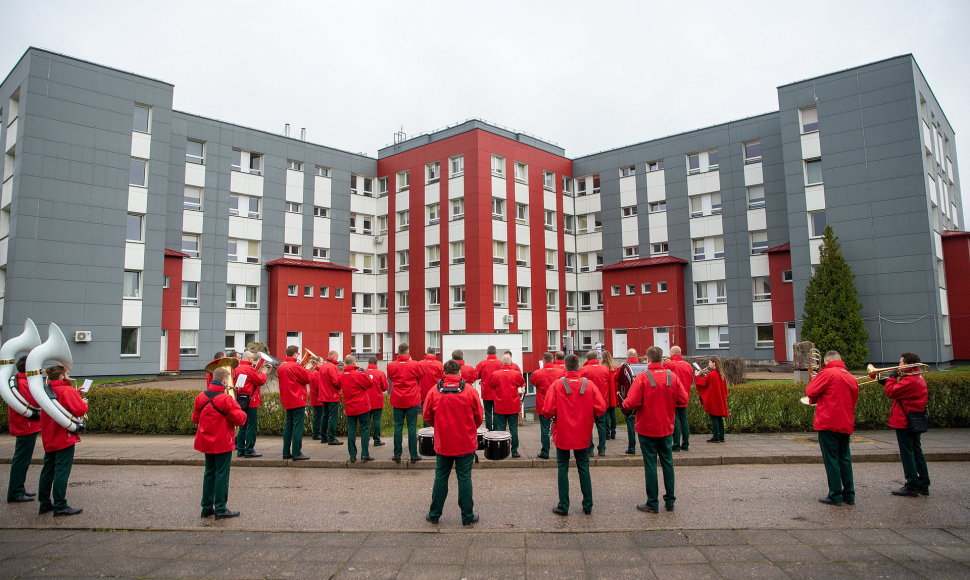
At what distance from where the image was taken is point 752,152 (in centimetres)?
3484

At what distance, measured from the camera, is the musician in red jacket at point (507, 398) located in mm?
11188

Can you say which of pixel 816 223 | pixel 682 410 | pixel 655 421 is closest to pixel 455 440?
pixel 655 421

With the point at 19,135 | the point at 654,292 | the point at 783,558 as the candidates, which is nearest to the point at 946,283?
the point at 654,292

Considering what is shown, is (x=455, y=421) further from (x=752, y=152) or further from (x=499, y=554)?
(x=752, y=152)

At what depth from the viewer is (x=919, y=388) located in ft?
26.2

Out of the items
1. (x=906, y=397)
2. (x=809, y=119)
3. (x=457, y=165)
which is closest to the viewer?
(x=906, y=397)

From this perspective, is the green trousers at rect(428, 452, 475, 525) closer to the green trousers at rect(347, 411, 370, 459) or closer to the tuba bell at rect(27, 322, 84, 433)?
the green trousers at rect(347, 411, 370, 459)

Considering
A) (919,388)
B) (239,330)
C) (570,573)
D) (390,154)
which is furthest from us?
(390,154)

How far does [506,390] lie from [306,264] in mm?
28358

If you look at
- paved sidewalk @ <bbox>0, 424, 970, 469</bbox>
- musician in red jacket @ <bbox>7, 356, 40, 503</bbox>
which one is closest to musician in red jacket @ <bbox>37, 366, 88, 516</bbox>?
musician in red jacket @ <bbox>7, 356, 40, 503</bbox>

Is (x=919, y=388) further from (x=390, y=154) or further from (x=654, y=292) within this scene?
(x=390, y=154)

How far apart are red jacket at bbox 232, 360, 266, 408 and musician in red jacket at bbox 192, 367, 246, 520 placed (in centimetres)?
319

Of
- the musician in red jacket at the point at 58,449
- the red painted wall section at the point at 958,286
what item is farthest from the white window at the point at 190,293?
the red painted wall section at the point at 958,286

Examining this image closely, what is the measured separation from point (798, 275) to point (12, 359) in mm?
32380
